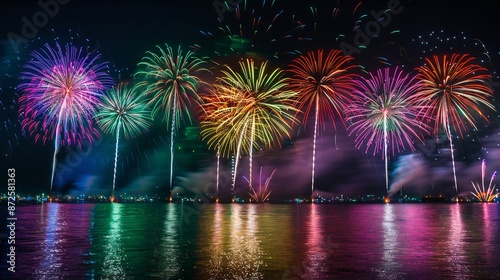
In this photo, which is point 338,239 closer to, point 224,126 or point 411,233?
point 411,233

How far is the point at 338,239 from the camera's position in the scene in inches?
1164

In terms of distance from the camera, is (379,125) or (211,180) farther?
(211,180)

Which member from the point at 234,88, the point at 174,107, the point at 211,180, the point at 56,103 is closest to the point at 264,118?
the point at 234,88

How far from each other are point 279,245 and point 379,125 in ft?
185

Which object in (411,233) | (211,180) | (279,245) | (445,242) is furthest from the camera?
(211,180)

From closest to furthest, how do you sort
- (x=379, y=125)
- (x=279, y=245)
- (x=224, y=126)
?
(x=279, y=245) → (x=224, y=126) → (x=379, y=125)

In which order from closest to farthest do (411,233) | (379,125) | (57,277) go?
(57,277)
(411,233)
(379,125)

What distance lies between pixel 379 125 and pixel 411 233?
47.6 metres

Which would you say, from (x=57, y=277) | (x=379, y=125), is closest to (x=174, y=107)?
(x=379, y=125)

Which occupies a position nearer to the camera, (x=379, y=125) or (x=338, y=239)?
(x=338, y=239)

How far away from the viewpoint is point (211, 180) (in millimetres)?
133375

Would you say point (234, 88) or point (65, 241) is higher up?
point (234, 88)

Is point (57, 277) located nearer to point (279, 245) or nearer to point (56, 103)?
point (279, 245)

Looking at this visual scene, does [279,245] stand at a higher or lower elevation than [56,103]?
lower
